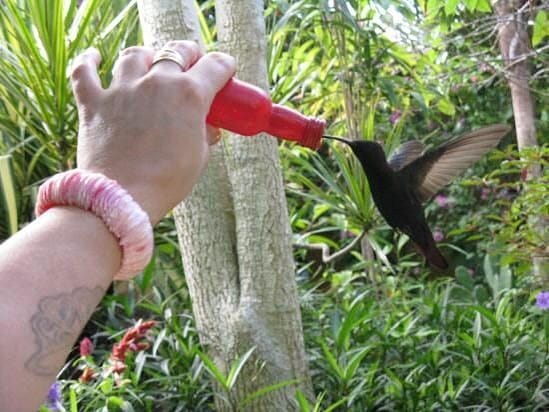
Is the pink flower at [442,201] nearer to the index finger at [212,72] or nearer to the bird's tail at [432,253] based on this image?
the bird's tail at [432,253]

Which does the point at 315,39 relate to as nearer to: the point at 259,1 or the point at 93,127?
the point at 259,1

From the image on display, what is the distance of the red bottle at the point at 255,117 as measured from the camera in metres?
1.01

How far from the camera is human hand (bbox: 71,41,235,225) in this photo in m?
0.79

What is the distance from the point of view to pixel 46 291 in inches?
26.7

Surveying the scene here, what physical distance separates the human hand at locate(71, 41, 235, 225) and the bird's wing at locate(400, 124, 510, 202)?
46.8 inches

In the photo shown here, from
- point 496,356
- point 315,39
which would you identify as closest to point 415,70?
point 315,39

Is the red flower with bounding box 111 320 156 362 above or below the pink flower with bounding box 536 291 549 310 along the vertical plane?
above

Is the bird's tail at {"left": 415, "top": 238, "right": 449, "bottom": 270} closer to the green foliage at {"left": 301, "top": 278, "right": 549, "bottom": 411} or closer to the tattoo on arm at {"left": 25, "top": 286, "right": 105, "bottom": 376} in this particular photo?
the green foliage at {"left": 301, "top": 278, "right": 549, "bottom": 411}

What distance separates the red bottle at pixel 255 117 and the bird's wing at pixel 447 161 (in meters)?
0.88

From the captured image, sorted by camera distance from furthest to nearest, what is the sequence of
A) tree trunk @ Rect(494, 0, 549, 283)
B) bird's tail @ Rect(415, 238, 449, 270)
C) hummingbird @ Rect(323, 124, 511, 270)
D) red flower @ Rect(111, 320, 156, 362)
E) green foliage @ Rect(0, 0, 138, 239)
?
tree trunk @ Rect(494, 0, 549, 283)
green foliage @ Rect(0, 0, 138, 239)
red flower @ Rect(111, 320, 156, 362)
bird's tail @ Rect(415, 238, 449, 270)
hummingbird @ Rect(323, 124, 511, 270)

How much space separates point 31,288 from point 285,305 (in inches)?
71.2

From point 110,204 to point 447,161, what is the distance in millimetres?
1489

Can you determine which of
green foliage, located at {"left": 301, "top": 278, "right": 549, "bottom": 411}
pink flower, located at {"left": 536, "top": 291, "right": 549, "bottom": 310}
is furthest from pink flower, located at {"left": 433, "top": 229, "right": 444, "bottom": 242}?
pink flower, located at {"left": 536, "top": 291, "right": 549, "bottom": 310}

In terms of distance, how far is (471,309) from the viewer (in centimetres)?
314
